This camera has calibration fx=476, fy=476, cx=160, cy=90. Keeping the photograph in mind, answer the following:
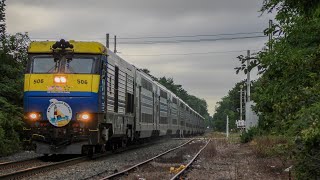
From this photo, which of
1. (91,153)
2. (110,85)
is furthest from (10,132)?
(110,85)

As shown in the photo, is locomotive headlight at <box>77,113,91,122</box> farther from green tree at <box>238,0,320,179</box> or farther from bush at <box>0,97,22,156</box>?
green tree at <box>238,0,320,179</box>

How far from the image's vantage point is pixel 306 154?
886 cm

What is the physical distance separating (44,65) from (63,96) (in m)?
1.29

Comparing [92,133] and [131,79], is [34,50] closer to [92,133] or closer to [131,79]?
[92,133]

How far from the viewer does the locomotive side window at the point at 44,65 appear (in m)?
15.9

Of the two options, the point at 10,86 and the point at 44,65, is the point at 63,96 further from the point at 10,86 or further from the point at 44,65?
the point at 10,86

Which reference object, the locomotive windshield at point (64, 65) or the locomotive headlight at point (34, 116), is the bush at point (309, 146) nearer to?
the locomotive windshield at point (64, 65)

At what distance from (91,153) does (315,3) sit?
12.9 meters

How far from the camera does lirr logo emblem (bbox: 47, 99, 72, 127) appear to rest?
1548 centimetres

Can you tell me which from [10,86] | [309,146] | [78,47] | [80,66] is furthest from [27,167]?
[10,86]

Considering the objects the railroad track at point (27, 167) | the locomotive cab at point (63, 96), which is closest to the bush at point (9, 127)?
the railroad track at point (27, 167)

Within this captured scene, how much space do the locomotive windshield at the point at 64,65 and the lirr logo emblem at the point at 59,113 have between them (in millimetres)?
1107

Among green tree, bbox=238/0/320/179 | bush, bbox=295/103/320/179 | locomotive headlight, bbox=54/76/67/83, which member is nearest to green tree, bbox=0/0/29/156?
locomotive headlight, bbox=54/76/67/83

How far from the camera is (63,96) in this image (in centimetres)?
1566
